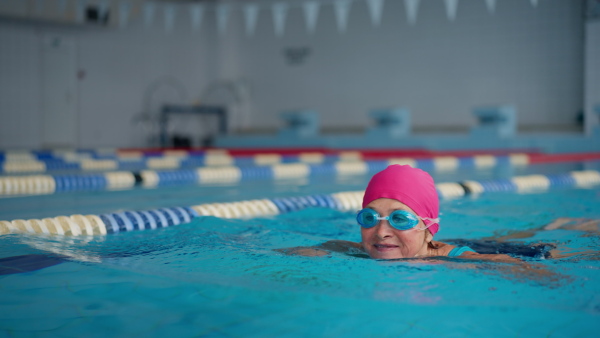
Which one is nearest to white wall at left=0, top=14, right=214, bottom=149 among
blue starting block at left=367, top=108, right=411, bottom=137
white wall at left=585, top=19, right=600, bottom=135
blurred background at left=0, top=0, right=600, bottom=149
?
blurred background at left=0, top=0, right=600, bottom=149

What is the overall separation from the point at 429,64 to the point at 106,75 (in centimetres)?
830

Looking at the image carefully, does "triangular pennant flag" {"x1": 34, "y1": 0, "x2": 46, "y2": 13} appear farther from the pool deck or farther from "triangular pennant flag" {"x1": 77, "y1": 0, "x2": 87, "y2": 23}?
the pool deck

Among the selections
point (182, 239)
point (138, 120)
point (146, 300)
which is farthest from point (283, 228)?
point (138, 120)

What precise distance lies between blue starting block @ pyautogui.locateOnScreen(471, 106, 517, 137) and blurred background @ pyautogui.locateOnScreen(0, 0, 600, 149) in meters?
0.63

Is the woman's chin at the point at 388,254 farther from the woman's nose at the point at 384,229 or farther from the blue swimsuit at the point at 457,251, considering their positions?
the blue swimsuit at the point at 457,251

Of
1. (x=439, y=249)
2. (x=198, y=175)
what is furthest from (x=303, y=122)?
(x=439, y=249)

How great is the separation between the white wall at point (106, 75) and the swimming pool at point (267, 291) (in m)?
12.9

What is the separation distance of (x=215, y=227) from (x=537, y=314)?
2.00 meters

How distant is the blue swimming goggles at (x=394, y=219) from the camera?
230 cm

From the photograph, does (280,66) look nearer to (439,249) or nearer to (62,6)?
(62,6)

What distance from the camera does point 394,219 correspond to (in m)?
2.32

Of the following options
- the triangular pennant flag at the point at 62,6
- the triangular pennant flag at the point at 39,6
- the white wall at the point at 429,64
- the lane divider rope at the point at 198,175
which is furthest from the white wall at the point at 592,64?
the triangular pennant flag at the point at 39,6

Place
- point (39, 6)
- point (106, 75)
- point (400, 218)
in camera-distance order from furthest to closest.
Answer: point (106, 75), point (39, 6), point (400, 218)

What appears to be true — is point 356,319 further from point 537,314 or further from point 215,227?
point 215,227
